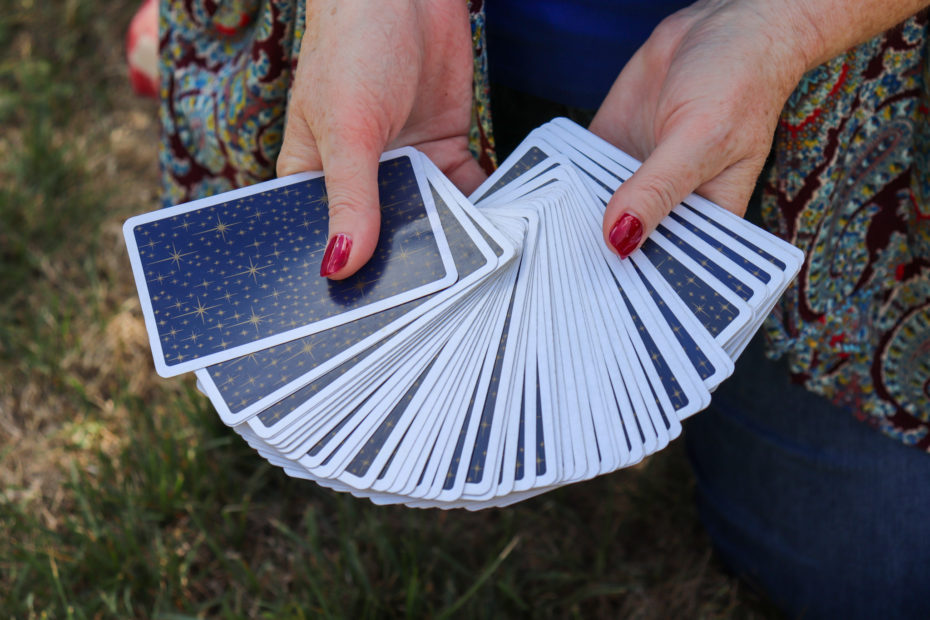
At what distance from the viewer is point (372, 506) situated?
75.1 inches

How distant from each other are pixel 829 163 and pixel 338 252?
0.86m

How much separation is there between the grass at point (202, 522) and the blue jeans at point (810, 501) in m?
0.11

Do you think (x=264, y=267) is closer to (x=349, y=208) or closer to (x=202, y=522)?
(x=349, y=208)

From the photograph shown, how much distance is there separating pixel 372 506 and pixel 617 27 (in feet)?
3.79

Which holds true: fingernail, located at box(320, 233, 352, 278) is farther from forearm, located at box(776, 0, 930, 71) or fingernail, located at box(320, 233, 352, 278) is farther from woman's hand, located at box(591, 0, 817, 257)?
forearm, located at box(776, 0, 930, 71)

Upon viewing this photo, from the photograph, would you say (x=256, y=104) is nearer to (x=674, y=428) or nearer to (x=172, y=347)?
(x=172, y=347)

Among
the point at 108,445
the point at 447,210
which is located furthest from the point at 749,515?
the point at 108,445

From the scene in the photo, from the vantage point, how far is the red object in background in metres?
2.83

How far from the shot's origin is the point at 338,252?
1280 millimetres

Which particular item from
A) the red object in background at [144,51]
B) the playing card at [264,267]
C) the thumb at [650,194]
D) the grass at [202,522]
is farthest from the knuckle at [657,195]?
the red object in background at [144,51]

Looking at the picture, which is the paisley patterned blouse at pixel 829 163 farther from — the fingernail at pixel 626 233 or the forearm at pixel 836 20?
the fingernail at pixel 626 233

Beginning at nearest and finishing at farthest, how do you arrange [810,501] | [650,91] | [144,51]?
[650,91] < [810,501] < [144,51]

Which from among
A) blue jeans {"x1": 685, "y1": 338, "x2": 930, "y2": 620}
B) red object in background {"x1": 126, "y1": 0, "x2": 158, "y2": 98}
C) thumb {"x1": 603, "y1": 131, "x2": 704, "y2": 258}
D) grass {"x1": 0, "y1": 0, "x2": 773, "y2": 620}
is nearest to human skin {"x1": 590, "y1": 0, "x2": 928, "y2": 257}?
thumb {"x1": 603, "y1": 131, "x2": 704, "y2": 258}

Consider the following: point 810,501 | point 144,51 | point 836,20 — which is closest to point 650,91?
point 836,20
